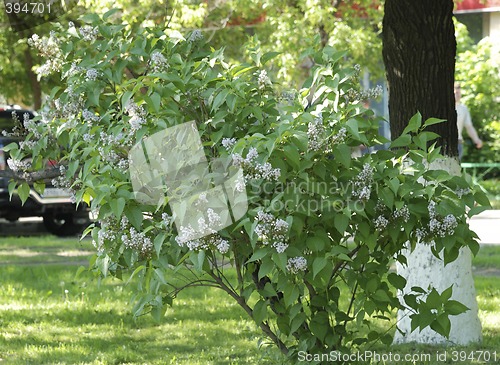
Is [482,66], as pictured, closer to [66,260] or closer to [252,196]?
[66,260]

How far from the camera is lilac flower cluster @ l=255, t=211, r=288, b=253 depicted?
380 cm

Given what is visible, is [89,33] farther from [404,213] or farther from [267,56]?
[404,213]

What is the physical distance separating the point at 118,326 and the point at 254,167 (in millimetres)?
3910

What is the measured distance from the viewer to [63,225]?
15.9 m

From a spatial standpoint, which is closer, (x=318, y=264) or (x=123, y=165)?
(x=318, y=264)

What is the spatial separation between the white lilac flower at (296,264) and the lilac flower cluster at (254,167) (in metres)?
0.32

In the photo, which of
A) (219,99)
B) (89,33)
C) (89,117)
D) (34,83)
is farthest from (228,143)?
(34,83)

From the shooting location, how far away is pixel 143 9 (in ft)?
59.8

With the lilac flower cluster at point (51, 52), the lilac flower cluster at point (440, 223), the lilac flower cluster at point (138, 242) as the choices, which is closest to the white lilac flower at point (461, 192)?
the lilac flower cluster at point (440, 223)

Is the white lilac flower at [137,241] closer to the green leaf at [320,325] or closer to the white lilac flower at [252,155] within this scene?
the white lilac flower at [252,155]

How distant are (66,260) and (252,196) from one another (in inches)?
316

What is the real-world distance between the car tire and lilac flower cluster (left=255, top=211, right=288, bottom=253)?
1220 cm

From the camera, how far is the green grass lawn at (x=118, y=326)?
6.41 m

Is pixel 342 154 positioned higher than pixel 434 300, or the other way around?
pixel 342 154
